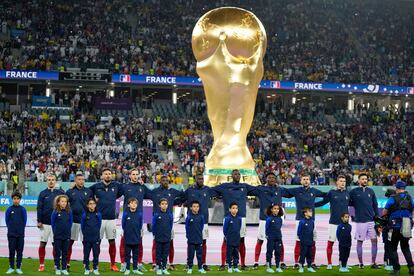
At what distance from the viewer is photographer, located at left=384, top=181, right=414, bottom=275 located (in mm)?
15325

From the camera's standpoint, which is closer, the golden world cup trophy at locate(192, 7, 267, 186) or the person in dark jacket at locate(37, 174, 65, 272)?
the person in dark jacket at locate(37, 174, 65, 272)

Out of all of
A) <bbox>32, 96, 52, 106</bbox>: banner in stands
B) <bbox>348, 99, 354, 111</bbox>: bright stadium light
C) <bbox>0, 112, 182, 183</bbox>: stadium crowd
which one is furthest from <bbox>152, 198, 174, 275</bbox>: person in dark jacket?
<bbox>348, 99, 354, 111</bbox>: bright stadium light

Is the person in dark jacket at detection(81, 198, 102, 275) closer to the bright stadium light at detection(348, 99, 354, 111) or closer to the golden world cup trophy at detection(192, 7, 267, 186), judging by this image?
the golden world cup trophy at detection(192, 7, 267, 186)

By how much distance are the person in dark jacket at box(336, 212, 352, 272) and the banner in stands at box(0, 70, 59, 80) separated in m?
32.7

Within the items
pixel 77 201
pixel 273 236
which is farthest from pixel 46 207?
pixel 273 236

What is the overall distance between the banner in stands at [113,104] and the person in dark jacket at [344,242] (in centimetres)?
3372

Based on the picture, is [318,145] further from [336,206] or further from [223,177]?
[336,206]

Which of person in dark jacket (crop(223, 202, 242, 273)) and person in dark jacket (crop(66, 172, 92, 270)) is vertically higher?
person in dark jacket (crop(66, 172, 92, 270))

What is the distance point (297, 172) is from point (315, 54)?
1531 centimetres

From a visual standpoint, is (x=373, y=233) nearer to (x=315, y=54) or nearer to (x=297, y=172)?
(x=297, y=172)

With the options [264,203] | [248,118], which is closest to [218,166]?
[248,118]

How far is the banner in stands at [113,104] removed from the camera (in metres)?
48.8

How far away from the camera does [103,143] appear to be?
1690 inches

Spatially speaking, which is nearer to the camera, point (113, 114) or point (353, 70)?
point (113, 114)
